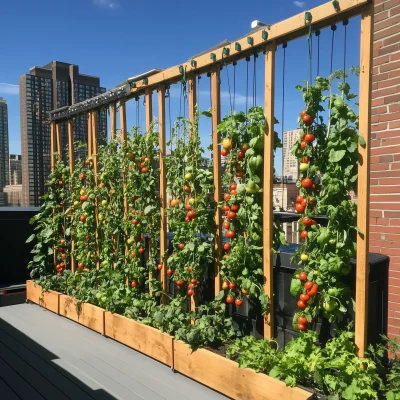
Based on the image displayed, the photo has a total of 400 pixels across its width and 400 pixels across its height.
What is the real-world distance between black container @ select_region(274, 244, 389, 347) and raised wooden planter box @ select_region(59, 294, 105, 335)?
71.9 inches

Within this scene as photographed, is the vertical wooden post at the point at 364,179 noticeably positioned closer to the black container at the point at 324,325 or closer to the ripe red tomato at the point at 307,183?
the black container at the point at 324,325

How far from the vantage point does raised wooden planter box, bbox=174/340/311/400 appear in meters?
2.29

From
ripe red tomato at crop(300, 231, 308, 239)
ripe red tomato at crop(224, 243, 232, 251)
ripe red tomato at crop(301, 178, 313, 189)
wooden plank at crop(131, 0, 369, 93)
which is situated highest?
wooden plank at crop(131, 0, 369, 93)

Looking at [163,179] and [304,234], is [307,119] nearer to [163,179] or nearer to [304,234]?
[304,234]

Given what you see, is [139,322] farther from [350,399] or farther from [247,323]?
[350,399]

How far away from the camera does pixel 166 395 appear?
105 inches

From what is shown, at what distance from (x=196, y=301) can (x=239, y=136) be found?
1.42 m

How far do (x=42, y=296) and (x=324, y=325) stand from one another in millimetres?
3512

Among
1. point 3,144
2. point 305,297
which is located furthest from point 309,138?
point 3,144

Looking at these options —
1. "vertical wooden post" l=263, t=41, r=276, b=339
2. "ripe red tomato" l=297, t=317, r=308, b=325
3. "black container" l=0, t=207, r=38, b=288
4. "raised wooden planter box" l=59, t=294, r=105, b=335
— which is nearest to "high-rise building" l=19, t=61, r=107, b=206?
"black container" l=0, t=207, r=38, b=288

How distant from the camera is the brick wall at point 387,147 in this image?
117 inches

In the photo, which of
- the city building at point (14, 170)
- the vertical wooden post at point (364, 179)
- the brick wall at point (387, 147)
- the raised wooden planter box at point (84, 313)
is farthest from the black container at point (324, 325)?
the city building at point (14, 170)

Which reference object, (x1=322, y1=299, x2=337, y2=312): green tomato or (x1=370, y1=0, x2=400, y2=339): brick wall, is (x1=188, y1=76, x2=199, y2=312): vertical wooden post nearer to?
(x1=322, y1=299, x2=337, y2=312): green tomato

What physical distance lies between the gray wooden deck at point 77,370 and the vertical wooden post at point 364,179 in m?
1.06
